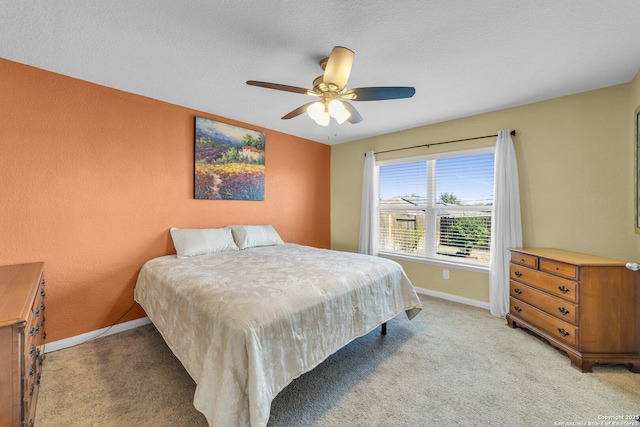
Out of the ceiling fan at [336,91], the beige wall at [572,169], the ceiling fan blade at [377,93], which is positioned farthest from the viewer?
the beige wall at [572,169]

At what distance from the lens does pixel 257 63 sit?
2121 millimetres

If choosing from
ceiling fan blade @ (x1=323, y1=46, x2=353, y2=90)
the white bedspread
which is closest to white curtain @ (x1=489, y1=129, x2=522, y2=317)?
the white bedspread

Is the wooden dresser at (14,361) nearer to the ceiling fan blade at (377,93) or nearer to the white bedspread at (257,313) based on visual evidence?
the white bedspread at (257,313)

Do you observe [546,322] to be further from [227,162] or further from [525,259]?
[227,162]

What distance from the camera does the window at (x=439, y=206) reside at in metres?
3.31

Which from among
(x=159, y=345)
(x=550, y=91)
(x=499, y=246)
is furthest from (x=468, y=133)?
(x=159, y=345)

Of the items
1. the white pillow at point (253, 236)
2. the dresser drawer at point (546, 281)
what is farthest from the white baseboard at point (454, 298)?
the white pillow at point (253, 236)

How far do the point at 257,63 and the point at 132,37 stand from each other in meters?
0.87

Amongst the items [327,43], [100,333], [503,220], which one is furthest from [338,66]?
[100,333]

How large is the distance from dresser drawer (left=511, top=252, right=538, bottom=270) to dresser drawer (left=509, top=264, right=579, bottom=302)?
0.14 feet

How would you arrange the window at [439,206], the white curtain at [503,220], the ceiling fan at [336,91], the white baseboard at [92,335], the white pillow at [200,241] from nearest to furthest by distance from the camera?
the ceiling fan at [336,91]
the white baseboard at [92,335]
the white pillow at [200,241]
the white curtain at [503,220]
the window at [439,206]

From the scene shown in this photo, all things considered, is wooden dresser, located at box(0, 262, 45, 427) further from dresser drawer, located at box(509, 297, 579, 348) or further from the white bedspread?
dresser drawer, located at box(509, 297, 579, 348)

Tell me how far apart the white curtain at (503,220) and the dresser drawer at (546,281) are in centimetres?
25

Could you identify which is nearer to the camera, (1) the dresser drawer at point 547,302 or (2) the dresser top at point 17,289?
(2) the dresser top at point 17,289
